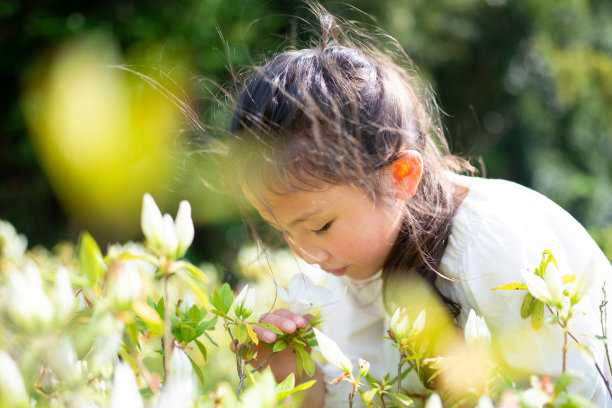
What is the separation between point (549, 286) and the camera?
69 centimetres

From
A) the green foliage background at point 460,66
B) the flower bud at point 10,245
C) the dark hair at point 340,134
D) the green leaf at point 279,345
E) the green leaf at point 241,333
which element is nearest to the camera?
the green leaf at point 241,333

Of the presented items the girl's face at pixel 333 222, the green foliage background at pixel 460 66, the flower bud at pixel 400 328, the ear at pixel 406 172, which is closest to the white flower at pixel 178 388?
the flower bud at pixel 400 328

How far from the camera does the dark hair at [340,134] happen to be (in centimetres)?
103

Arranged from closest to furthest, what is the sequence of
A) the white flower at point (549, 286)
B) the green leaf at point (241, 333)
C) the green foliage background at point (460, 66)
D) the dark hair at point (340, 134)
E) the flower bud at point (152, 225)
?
the flower bud at point (152, 225)
the white flower at point (549, 286)
the green leaf at point (241, 333)
the dark hair at point (340, 134)
the green foliage background at point (460, 66)

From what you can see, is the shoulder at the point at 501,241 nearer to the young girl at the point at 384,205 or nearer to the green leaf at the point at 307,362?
the young girl at the point at 384,205

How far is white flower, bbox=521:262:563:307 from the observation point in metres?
0.68

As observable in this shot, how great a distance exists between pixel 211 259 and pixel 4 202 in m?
1.79

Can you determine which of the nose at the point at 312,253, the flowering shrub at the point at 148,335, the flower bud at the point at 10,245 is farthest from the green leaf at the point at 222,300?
the flower bud at the point at 10,245

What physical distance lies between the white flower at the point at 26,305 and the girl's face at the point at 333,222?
23.1 inches

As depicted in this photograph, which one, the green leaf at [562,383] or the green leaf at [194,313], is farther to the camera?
the green leaf at [194,313]

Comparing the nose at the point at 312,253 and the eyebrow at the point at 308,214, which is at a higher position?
the eyebrow at the point at 308,214

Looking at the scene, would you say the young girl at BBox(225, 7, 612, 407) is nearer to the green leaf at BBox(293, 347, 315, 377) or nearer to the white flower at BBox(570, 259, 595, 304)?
the green leaf at BBox(293, 347, 315, 377)

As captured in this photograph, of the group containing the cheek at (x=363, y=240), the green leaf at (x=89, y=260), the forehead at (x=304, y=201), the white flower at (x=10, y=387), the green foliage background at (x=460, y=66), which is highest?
the green leaf at (x=89, y=260)

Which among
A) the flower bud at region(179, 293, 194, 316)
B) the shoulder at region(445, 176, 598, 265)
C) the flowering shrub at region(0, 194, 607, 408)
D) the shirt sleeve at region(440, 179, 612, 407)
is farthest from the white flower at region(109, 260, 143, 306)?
the shoulder at region(445, 176, 598, 265)
